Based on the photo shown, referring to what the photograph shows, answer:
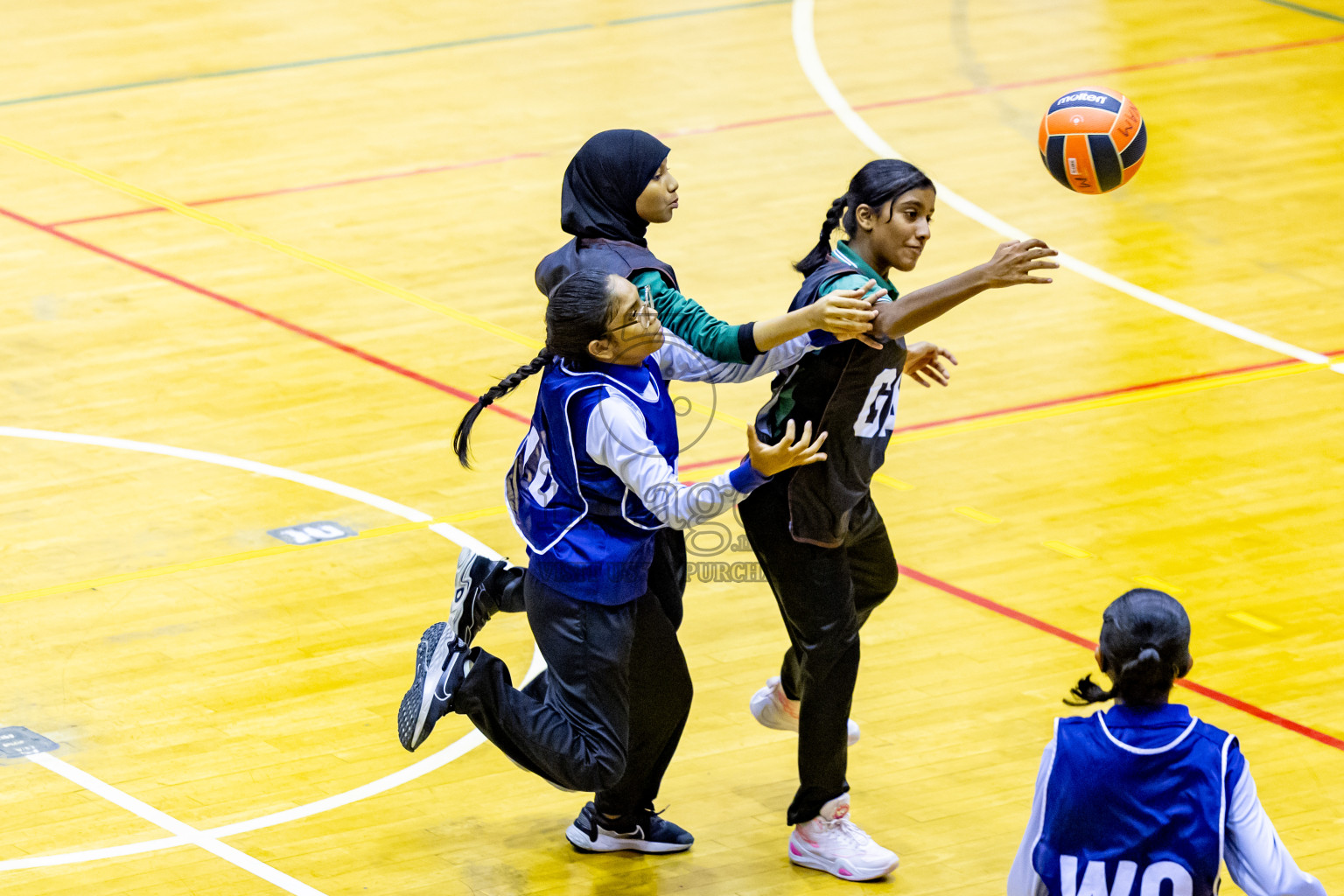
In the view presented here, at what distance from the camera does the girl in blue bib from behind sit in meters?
3.89

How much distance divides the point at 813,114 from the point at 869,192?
28.8 ft

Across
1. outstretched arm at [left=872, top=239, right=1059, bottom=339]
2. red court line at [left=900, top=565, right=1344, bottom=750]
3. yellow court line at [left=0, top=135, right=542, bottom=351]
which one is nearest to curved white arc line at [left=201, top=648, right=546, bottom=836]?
outstretched arm at [left=872, top=239, right=1059, bottom=339]

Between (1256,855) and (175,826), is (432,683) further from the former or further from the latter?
(1256,855)

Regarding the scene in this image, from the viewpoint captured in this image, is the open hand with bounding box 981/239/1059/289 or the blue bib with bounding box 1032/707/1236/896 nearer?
the blue bib with bounding box 1032/707/1236/896

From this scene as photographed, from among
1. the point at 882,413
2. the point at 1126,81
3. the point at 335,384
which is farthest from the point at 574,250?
the point at 1126,81

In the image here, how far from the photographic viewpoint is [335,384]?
986cm

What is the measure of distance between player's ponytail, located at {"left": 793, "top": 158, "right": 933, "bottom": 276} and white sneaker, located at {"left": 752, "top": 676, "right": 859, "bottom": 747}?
4.74 ft

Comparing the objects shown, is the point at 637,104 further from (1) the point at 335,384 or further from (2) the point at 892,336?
(2) the point at 892,336

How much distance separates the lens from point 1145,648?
A: 3.93 m

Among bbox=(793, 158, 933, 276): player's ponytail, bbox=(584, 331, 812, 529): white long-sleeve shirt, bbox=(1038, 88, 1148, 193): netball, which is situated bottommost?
bbox=(584, 331, 812, 529): white long-sleeve shirt

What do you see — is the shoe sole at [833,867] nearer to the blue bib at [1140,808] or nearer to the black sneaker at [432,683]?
the black sneaker at [432,683]

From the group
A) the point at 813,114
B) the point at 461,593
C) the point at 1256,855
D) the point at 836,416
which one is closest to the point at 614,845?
the point at 461,593

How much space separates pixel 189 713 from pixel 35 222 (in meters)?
6.09

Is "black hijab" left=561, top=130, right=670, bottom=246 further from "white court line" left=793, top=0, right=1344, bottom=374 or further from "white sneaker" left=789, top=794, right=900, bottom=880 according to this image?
"white court line" left=793, top=0, right=1344, bottom=374
